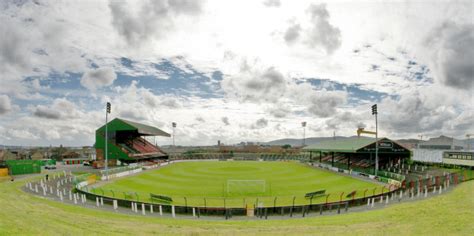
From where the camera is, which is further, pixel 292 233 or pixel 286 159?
pixel 286 159

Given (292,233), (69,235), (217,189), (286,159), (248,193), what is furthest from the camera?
(286,159)

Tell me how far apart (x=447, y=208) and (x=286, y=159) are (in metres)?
74.7

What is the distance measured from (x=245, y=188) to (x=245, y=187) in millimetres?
657

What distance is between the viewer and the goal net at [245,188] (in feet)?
114

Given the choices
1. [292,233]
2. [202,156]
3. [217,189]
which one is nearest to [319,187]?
[217,189]

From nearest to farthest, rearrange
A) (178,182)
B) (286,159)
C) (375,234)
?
(375,234) → (178,182) → (286,159)

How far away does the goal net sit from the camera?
34.7 m

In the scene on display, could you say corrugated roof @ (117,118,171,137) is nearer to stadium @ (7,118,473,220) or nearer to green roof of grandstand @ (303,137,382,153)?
stadium @ (7,118,473,220)

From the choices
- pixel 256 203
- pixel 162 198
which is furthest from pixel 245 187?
pixel 162 198

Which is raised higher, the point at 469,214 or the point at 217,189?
the point at 469,214

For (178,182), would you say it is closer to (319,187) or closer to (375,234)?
(319,187)

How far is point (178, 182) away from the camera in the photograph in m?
43.4

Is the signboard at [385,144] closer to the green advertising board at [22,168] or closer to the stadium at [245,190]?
the stadium at [245,190]

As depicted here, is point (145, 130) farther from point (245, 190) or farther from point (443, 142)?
point (443, 142)
